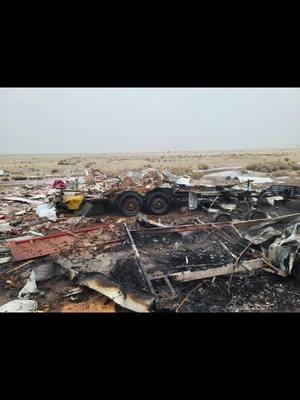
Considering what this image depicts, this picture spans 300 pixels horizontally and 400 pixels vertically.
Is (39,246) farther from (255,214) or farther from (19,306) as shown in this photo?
(255,214)

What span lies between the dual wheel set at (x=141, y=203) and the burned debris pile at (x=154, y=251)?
29 millimetres

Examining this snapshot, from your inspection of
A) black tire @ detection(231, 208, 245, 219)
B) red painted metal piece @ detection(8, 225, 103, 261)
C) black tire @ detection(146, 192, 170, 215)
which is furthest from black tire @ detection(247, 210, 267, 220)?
red painted metal piece @ detection(8, 225, 103, 261)

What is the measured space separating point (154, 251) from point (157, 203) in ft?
9.65

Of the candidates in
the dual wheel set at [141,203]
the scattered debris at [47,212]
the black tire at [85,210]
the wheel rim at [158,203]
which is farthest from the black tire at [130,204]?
the scattered debris at [47,212]

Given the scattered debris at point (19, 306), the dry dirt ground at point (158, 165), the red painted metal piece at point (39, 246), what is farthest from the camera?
the dry dirt ground at point (158, 165)

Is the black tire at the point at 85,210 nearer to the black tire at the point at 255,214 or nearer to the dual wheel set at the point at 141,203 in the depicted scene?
the dual wheel set at the point at 141,203

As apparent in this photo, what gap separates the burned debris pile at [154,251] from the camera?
4.18m

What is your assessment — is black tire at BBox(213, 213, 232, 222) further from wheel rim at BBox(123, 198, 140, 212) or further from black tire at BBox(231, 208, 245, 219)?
wheel rim at BBox(123, 198, 140, 212)

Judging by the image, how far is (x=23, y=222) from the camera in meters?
8.36

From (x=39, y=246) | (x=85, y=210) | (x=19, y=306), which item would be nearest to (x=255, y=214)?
(x=85, y=210)

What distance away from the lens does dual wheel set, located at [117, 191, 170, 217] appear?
8.42m
